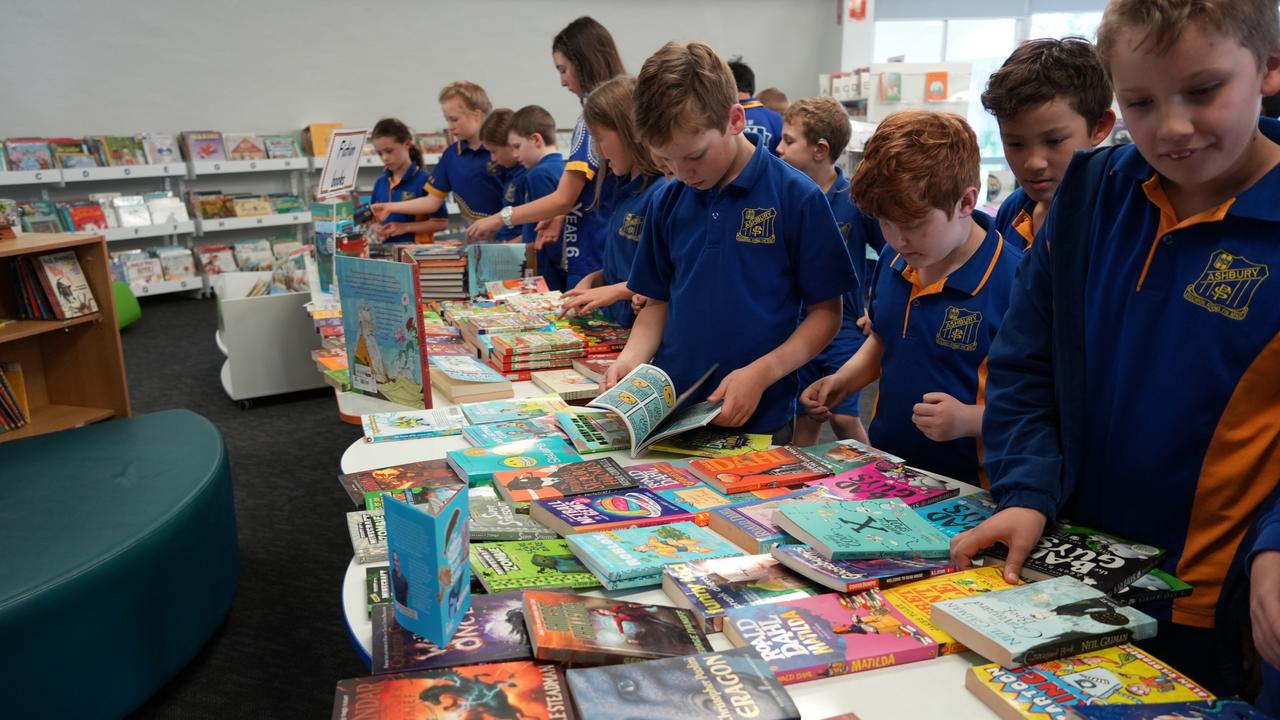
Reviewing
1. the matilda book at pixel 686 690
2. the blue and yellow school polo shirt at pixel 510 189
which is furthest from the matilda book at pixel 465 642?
the blue and yellow school polo shirt at pixel 510 189

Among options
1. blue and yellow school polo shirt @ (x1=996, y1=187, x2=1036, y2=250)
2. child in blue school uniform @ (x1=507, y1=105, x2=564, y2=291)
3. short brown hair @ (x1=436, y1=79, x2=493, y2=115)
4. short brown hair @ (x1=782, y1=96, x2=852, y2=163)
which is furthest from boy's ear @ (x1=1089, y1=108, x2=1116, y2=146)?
short brown hair @ (x1=436, y1=79, x2=493, y2=115)

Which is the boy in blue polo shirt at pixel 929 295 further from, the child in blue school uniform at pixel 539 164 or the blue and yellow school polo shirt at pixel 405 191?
the blue and yellow school polo shirt at pixel 405 191

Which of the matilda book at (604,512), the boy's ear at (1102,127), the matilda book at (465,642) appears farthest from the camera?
the boy's ear at (1102,127)

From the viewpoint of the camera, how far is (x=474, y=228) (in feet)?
12.0

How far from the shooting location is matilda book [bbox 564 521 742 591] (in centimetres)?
118

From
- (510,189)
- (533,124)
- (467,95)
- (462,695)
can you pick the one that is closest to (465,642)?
(462,695)

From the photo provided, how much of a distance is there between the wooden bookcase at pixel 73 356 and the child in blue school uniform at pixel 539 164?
1774 millimetres

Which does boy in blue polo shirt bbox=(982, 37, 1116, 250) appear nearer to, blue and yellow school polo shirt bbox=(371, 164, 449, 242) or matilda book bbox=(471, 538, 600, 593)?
matilda book bbox=(471, 538, 600, 593)

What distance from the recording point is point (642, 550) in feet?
4.08

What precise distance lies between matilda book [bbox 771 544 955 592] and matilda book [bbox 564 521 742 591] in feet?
0.33

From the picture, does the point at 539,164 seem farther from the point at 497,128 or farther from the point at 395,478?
the point at 395,478

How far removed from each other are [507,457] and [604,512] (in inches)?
13.8

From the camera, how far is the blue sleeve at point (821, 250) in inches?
74.7

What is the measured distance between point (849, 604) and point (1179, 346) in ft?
1.81
